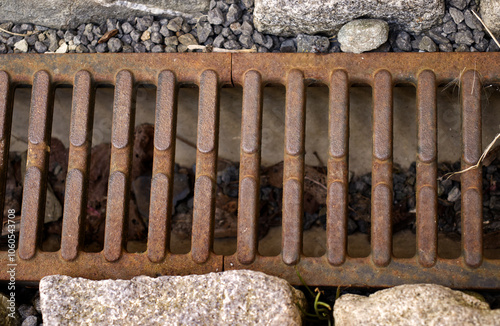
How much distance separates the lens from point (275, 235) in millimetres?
2133

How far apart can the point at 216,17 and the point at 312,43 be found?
16.1 inches

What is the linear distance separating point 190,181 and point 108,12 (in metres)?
0.85

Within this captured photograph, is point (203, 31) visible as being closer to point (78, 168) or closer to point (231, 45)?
point (231, 45)

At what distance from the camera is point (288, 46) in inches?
71.6

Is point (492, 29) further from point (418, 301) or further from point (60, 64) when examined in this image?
A: point (60, 64)

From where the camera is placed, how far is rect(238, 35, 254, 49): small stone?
1.82 metres

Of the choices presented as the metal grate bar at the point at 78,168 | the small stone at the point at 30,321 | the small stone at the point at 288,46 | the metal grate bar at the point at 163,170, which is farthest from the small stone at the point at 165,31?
the small stone at the point at 30,321

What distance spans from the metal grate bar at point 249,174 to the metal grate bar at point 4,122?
919 millimetres

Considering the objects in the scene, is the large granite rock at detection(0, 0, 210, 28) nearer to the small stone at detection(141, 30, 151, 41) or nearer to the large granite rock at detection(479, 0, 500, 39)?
the small stone at detection(141, 30, 151, 41)

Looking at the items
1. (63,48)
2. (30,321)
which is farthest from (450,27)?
(30,321)

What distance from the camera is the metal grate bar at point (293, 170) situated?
5.27ft

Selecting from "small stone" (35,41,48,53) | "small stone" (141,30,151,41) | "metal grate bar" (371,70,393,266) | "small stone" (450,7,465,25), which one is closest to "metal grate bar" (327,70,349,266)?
"metal grate bar" (371,70,393,266)

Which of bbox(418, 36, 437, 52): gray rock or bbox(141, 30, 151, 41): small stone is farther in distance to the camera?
bbox(141, 30, 151, 41): small stone

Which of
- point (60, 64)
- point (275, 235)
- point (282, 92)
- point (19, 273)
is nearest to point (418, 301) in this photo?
point (275, 235)
